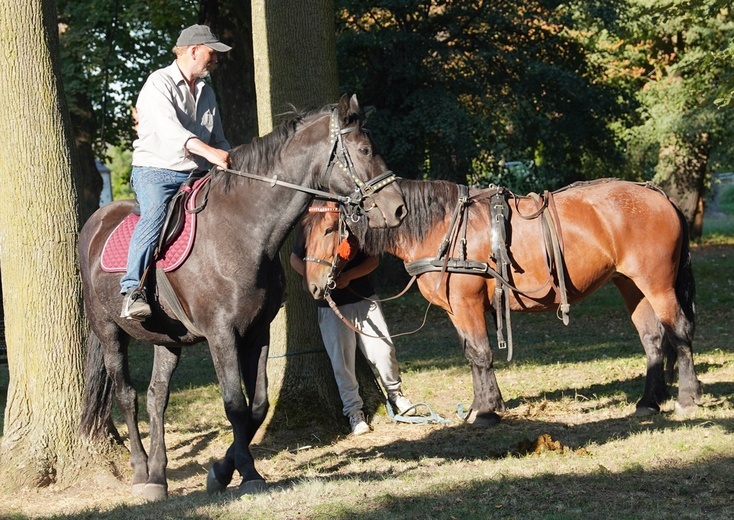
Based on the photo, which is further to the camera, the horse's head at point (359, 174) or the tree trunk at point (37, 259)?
the tree trunk at point (37, 259)

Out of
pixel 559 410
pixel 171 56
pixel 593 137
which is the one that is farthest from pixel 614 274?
pixel 171 56

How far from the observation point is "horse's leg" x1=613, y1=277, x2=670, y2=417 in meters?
8.39

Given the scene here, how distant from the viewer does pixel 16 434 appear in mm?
6805

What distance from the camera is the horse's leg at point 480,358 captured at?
820cm

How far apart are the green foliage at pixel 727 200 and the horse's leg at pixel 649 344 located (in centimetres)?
4376

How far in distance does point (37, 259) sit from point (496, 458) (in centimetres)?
367

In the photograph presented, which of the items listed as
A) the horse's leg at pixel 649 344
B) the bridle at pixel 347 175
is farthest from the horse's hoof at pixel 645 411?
the bridle at pixel 347 175

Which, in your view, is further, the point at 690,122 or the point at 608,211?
the point at 690,122

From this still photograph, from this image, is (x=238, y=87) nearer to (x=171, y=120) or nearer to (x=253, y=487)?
(x=171, y=120)

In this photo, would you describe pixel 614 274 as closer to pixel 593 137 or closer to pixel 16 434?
pixel 16 434

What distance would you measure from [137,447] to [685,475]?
372 centimetres

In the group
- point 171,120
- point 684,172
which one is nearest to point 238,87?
point 171,120

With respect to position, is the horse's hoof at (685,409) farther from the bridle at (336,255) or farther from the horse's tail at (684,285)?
the bridle at (336,255)

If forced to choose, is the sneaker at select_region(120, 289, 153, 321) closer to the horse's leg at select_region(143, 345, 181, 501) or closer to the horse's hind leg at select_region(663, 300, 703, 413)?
the horse's leg at select_region(143, 345, 181, 501)
